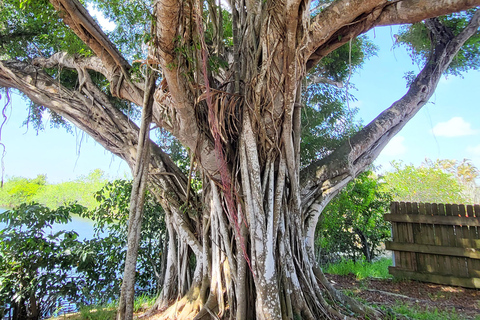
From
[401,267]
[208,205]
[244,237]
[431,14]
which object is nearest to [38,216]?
[208,205]

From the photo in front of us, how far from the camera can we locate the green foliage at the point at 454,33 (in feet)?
13.0

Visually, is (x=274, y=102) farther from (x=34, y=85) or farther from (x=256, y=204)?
(x=34, y=85)

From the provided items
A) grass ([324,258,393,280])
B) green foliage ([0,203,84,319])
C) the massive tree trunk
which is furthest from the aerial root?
green foliage ([0,203,84,319])

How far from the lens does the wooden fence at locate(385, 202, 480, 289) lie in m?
3.47

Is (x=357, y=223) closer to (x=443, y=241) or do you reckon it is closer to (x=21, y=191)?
(x=443, y=241)

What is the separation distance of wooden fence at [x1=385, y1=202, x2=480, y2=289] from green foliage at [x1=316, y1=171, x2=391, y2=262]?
727 mm

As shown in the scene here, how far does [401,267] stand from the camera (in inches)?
150

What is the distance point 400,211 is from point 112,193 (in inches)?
155

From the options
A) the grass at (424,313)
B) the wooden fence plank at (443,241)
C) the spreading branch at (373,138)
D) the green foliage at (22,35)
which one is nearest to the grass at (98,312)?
the spreading branch at (373,138)

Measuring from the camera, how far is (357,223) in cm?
483

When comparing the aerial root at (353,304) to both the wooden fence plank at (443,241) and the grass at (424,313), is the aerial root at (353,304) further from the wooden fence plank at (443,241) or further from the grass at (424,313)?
the wooden fence plank at (443,241)

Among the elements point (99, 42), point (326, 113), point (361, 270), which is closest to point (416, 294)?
point (361, 270)

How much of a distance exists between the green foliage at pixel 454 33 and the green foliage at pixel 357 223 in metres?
2.18

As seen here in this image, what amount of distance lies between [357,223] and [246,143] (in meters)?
3.46
